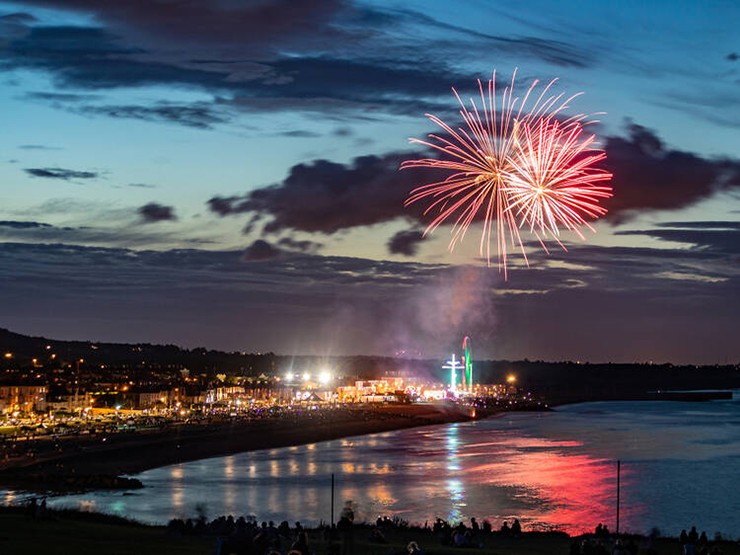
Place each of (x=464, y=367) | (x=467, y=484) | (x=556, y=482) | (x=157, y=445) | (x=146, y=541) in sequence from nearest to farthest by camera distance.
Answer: (x=146, y=541), (x=467, y=484), (x=556, y=482), (x=157, y=445), (x=464, y=367)

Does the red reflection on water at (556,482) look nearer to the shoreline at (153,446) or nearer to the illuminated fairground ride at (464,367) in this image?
the shoreline at (153,446)

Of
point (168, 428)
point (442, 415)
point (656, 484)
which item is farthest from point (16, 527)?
point (442, 415)

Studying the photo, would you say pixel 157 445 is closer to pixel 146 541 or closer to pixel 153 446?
pixel 153 446

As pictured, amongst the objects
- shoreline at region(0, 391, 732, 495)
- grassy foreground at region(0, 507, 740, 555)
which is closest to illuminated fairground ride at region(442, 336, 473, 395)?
shoreline at region(0, 391, 732, 495)

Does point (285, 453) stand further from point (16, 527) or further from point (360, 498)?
point (16, 527)

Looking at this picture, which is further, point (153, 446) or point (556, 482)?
point (153, 446)

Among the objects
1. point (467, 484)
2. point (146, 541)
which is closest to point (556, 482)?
point (467, 484)
